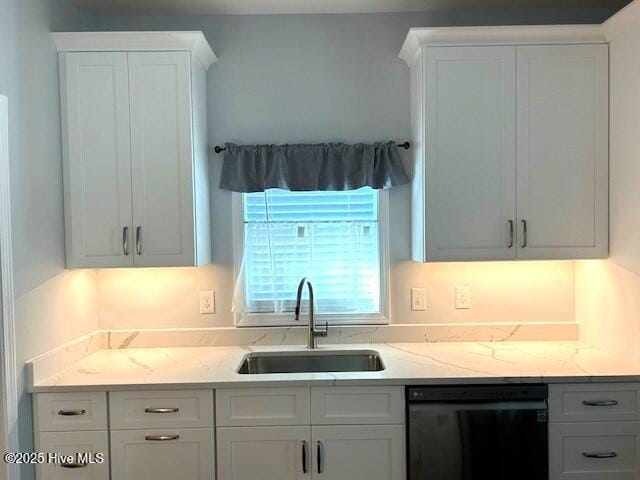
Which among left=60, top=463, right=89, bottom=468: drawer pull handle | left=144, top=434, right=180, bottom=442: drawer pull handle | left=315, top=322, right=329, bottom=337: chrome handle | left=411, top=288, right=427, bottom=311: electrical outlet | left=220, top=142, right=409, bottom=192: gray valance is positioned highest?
left=220, top=142, right=409, bottom=192: gray valance

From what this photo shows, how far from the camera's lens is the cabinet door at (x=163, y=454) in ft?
7.84

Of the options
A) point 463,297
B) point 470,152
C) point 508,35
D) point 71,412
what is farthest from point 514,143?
point 71,412

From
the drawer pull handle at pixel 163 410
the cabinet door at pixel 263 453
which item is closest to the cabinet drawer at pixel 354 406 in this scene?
the cabinet door at pixel 263 453

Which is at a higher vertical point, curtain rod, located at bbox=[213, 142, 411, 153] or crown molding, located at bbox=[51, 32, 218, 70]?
crown molding, located at bbox=[51, 32, 218, 70]

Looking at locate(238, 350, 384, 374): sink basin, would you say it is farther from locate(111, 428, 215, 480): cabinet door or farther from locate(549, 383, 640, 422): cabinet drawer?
locate(549, 383, 640, 422): cabinet drawer

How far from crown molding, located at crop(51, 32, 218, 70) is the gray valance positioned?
55 centimetres

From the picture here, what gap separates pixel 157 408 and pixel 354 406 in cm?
84

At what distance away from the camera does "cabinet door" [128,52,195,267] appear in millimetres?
2619

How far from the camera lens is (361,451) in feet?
7.88

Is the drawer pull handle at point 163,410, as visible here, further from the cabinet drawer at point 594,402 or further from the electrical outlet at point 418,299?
the cabinet drawer at point 594,402

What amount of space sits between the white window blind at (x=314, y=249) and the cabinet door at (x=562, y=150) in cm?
79

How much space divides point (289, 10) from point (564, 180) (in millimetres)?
1614

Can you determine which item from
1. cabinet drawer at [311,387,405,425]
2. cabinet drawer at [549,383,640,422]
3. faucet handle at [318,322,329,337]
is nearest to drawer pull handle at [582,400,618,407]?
cabinet drawer at [549,383,640,422]

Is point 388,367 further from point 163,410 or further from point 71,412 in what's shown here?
point 71,412
